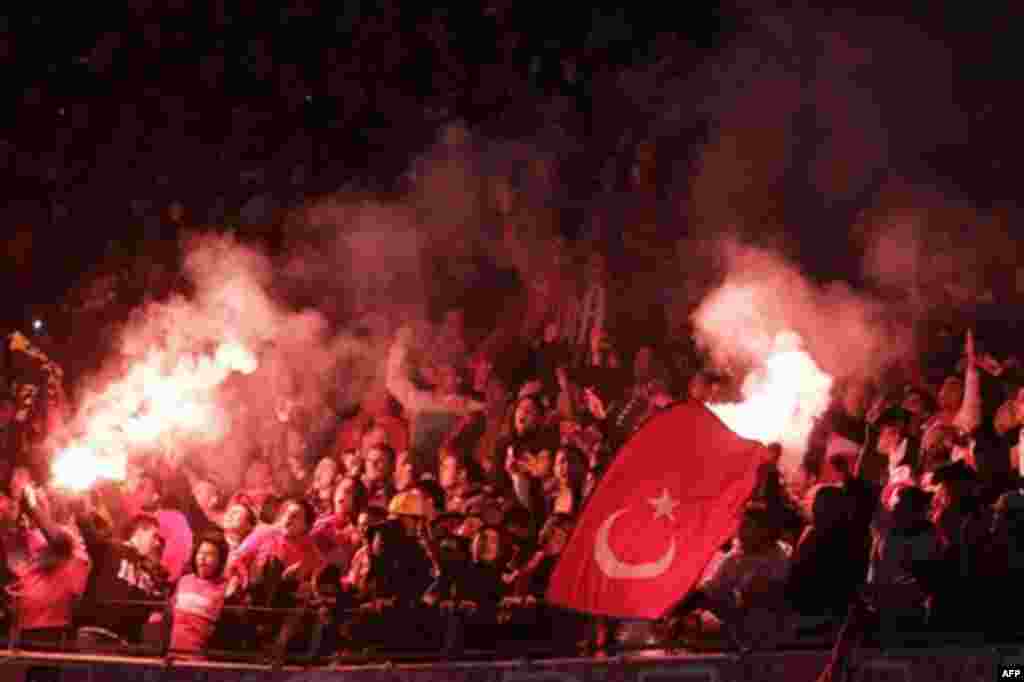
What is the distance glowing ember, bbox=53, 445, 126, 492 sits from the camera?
11.2 m

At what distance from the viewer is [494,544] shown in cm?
882

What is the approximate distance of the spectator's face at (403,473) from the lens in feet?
33.9

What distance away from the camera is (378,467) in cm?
1053

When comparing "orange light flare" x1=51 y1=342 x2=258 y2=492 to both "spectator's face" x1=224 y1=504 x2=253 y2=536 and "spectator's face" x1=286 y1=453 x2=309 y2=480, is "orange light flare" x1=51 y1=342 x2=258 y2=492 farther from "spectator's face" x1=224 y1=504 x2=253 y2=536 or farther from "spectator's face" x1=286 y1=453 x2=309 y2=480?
"spectator's face" x1=224 y1=504 x2=253 y2=536

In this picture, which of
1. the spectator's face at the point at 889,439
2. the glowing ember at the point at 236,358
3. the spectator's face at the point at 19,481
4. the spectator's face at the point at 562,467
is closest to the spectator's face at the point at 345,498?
the spectator's face at the point at 562,467

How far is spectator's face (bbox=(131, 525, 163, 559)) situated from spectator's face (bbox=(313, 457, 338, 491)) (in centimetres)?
120

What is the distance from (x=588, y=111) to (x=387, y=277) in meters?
2.46

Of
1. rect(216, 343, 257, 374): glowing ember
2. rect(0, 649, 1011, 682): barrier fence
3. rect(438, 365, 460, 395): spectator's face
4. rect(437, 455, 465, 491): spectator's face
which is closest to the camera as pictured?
rect(0, 649, 1011, 682): barrier fence

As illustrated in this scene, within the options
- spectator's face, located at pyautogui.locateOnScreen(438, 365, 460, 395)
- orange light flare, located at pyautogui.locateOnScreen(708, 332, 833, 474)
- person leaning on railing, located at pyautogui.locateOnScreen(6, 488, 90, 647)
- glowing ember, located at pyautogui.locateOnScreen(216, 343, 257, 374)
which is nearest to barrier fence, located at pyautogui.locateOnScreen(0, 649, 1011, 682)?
person leaning on railing, located at pyautogui.locateOnScreen(6, 488, 90, 647)

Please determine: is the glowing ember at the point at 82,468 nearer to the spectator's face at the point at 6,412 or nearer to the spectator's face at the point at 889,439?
the spectator's face at the point at 6,412

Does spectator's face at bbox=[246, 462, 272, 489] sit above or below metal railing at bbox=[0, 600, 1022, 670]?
above

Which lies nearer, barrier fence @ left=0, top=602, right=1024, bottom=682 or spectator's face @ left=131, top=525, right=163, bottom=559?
barrier fence @ left=0, top=602, right=1024, bottom=682

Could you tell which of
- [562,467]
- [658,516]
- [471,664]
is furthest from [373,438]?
[658,516]

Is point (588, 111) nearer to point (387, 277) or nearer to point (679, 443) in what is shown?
point (387, 277)
